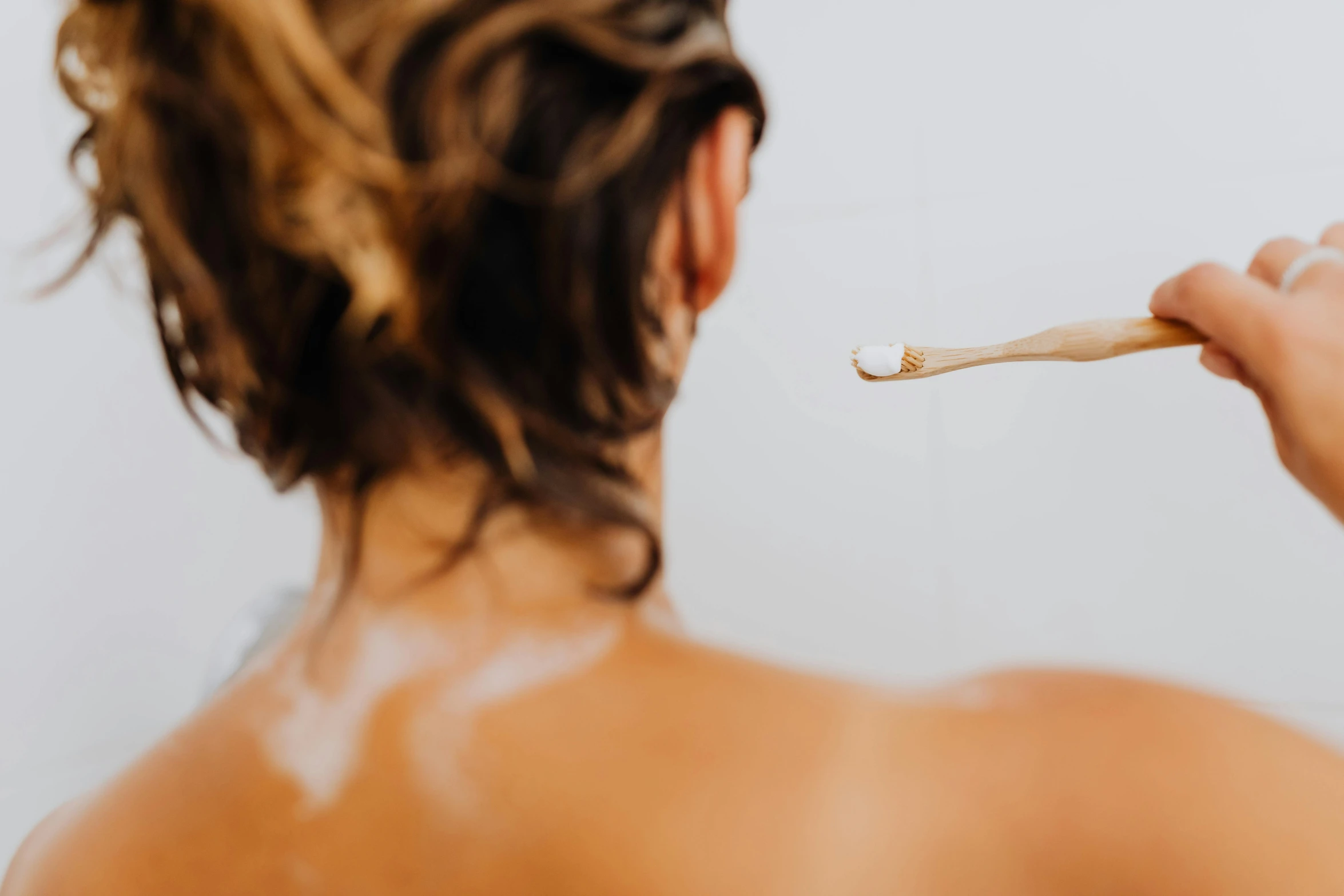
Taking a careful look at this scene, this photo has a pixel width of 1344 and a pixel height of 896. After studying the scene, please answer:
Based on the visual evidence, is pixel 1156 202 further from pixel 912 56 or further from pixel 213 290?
pixel 213 290

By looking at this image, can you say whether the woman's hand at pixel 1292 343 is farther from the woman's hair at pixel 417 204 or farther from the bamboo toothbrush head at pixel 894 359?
the woman's hair at pixel 417 204

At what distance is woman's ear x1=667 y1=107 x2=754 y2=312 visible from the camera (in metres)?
0.42

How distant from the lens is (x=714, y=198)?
43 cm

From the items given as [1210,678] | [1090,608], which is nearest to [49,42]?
[1090,608]

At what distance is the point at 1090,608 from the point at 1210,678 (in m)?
0.13

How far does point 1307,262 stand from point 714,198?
322mm

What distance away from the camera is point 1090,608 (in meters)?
0.93

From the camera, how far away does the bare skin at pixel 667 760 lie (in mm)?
411

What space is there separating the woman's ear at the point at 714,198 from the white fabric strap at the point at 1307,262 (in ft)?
0.98

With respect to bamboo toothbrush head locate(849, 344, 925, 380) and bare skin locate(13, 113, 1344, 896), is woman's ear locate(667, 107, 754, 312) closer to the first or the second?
bare skin locate(13, 113, 1344, 896)

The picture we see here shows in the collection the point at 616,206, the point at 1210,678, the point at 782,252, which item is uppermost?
the point at 616,206

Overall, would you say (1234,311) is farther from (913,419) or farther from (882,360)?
(913,419)

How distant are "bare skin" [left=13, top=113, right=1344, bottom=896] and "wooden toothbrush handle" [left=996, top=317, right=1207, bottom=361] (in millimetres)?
19

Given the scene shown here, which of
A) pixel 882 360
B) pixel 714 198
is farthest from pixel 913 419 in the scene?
pixel 714 198
